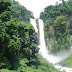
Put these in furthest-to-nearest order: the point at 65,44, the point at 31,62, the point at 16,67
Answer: the point at 65,44 → the point at 31,62 → the point at 16,67

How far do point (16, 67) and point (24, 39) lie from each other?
2998mm

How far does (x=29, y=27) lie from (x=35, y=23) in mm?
9187

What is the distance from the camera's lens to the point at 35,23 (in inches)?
862

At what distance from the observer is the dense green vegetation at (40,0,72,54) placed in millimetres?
20469

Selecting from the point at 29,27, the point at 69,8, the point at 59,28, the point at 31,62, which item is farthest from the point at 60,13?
the point at 31,62

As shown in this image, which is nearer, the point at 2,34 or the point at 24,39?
the point at 2,34

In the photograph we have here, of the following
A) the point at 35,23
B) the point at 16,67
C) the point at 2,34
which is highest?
the point at 35,23

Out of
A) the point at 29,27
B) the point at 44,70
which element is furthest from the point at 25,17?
the point at 44,70

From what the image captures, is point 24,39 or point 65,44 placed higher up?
point 24,39

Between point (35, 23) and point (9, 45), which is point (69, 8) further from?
point (9, 45)

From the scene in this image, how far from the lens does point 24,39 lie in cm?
1111

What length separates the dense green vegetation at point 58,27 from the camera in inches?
806

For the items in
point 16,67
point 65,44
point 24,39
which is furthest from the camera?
point 65,44

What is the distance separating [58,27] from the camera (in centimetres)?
2150
